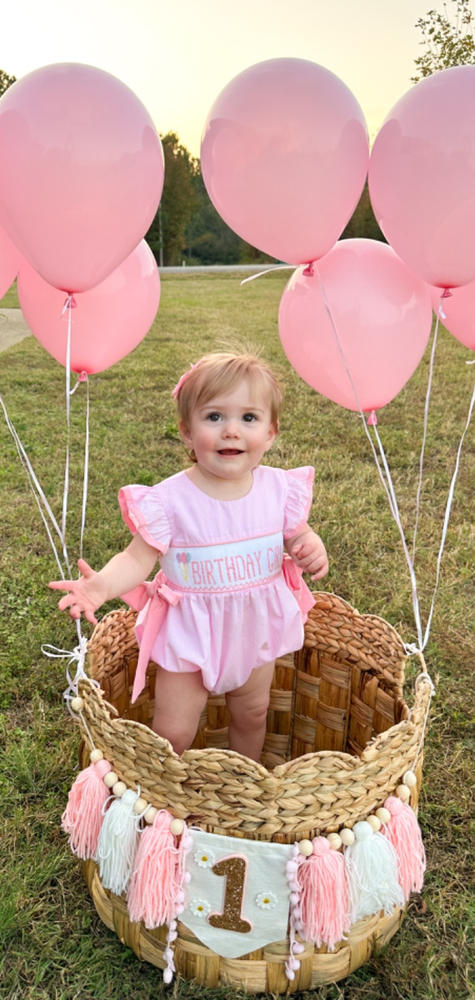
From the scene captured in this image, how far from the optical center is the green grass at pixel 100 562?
56.6 inches

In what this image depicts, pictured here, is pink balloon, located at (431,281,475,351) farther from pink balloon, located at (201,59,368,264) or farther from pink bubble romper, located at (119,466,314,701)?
pink bubble romper, located at (119,466,314,701)

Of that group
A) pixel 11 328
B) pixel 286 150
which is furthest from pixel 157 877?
pixel 11 328

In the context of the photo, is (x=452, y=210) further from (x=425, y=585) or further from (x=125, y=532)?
(x=125, y=532)

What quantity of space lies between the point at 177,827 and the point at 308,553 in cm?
63

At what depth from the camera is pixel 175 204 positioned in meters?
23.7

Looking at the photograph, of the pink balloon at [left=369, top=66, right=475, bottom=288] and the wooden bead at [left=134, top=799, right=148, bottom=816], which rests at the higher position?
the pink balloon at [left=369, top=66, right=475, bottom=288]

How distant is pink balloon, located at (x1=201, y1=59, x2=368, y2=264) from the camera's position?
1.30m

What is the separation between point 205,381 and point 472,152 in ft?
2.01

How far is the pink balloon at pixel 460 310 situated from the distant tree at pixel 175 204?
2187 centimetres

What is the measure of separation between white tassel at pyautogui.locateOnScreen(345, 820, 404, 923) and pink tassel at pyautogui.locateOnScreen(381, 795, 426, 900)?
20 mm

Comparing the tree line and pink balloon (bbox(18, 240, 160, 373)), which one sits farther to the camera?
the tree line

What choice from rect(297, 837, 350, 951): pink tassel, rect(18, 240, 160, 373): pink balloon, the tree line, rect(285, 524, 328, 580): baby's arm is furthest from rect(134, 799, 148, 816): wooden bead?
the tree line

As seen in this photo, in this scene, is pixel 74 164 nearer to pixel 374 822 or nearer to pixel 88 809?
pixel 88 809

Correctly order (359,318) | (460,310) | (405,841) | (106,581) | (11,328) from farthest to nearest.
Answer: (11,328) < (460,310) < (359,318) < (106,581) < (405,841)
